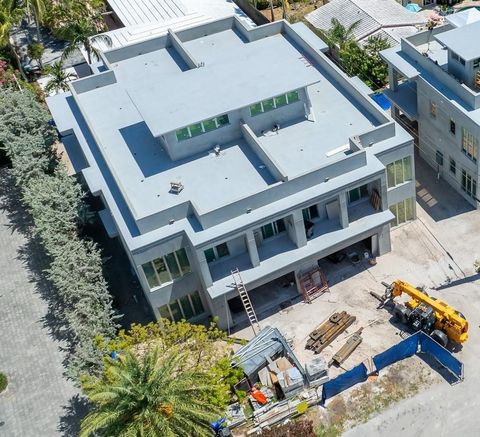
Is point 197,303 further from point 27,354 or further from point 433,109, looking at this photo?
point 433,109

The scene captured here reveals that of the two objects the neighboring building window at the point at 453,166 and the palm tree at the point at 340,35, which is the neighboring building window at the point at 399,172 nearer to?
the neighboring building window at the point at 453,166

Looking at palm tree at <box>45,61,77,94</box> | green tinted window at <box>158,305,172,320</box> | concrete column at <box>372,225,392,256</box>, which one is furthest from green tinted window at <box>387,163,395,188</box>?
palm tree at <box>45,61,77,94</box>

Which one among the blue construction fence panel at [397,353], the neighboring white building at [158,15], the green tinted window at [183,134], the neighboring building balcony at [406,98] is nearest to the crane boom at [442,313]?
the blue construction fence panel at [397,353]

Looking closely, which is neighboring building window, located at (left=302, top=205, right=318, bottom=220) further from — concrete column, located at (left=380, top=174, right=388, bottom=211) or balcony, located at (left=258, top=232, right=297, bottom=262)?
concrete column, located at (left=380, top=174, right=388, bottom=211)

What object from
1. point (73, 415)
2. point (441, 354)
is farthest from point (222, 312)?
point (441, 354)

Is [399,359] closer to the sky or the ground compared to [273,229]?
closer to the ground

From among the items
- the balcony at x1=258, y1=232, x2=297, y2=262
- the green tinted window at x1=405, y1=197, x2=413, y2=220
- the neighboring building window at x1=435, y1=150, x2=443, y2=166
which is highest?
the balcony at x1=258, y1=232, x2=297, y2=262

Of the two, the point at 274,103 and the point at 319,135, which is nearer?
the point at 319,135
